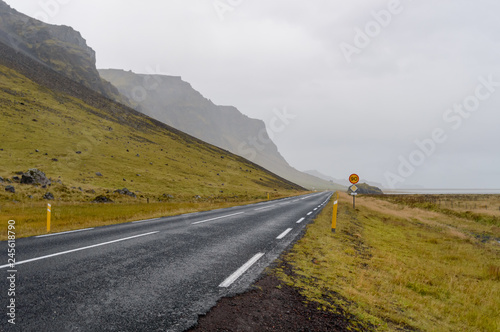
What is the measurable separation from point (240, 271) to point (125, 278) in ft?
7.14

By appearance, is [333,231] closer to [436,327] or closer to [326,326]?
[436,327]

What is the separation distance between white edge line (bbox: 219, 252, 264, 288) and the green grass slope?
2506cm

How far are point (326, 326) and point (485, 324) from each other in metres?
3.08

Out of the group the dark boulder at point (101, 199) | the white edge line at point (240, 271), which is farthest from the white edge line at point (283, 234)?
the dark boulder at point (101, 199)

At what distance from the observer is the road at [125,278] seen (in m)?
3.17

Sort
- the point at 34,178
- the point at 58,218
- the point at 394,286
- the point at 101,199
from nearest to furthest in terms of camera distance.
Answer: the point at 394,286 → the point at 58,218 → the point at 101,199 → the point at 34,178

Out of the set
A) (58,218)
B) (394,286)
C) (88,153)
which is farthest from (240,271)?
(88,153)

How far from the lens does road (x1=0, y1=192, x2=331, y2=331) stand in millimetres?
3174

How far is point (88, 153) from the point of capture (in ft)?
153

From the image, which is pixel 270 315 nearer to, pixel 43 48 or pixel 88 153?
pixel 88 153

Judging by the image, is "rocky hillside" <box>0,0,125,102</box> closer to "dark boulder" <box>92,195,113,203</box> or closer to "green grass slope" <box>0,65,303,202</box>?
"green grass slope" <box>0,65,303,202</box>

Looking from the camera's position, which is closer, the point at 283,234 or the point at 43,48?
the point at 283,234

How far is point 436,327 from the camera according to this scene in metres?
3.83

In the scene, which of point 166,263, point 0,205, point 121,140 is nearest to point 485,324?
point 166,263
